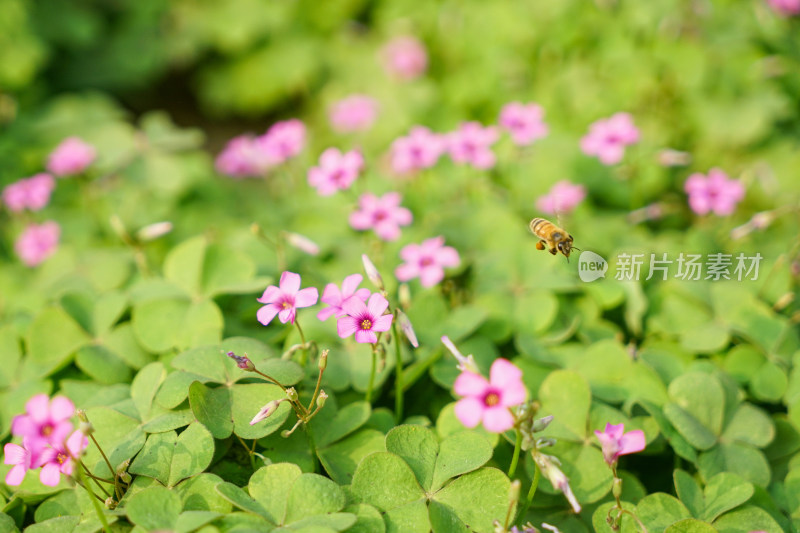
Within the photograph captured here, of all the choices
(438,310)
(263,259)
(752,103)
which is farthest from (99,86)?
(752,103)

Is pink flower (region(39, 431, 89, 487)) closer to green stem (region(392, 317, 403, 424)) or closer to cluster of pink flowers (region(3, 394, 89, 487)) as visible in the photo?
cluster of pink flowers (region(3, 394, 89, 487))

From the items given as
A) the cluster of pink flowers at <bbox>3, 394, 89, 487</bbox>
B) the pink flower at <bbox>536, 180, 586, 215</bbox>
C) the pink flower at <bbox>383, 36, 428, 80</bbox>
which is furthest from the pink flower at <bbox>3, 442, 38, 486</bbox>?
the pink flower at <bbox>383, 36, 428, 80</bbox>

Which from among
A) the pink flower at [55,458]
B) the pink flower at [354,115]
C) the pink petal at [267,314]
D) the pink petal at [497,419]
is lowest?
the pink flower at [354,115]

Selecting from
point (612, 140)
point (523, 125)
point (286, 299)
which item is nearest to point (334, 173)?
point (286, 299)

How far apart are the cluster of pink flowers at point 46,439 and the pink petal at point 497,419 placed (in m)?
0.96

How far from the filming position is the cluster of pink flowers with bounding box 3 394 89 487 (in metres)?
1.45

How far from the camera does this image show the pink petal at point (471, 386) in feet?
4.73

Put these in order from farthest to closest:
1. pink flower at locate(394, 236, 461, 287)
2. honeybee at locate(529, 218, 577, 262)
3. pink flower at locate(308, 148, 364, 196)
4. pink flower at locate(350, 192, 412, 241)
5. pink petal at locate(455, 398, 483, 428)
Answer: pink flower at locate(308, 148, 364, 196) < pink flower at locate(350, 192, 412, 241) < pink flower at locate(394, 236, 461, 287) < honeybee at locate(529, 218, 577, 262) < pink petal at locate(455, 398, 483, 428)

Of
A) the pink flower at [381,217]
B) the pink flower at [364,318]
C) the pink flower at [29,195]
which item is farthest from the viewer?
the pink flower at [29,195]

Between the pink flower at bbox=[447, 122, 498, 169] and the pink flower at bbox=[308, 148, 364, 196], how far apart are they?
0.56 m

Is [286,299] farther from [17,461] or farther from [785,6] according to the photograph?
[785,6]

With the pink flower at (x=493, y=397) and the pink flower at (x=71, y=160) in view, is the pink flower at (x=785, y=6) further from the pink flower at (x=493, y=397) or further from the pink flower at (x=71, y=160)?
the pink flower at (x=71, y=160)

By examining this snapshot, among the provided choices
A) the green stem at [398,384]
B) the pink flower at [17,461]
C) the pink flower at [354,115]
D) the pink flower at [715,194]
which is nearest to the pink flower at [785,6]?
the pink flower at [715,194]

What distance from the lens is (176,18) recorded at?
5234 millimetres
